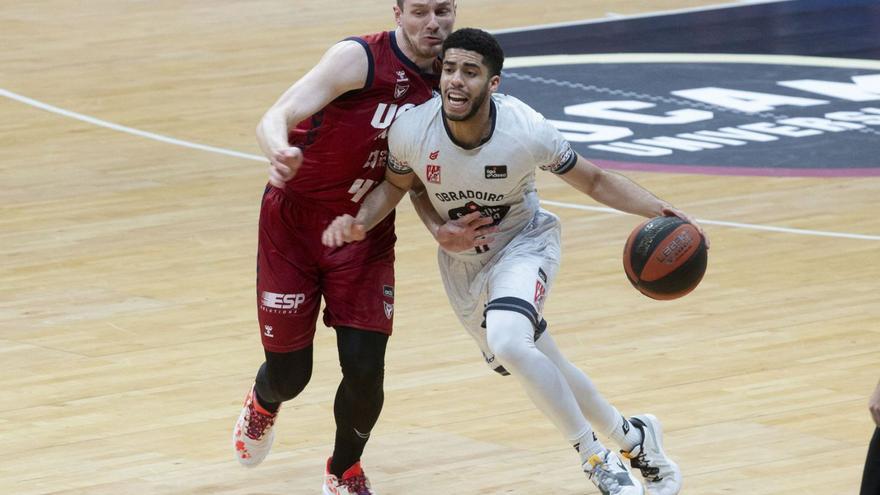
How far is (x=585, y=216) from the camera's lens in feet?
37.2

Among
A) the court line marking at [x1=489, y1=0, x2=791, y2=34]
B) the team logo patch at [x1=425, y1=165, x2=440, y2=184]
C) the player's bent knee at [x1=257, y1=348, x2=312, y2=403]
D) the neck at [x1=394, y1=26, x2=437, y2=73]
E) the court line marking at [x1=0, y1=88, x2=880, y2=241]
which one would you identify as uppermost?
the neck at [x1=394, y1=26, x2=437, y2=73]

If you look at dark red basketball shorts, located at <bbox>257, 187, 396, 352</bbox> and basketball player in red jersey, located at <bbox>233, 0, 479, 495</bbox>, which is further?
dark red basketball shorts, located at <bbox>257, 187, 396, 352</bbox>

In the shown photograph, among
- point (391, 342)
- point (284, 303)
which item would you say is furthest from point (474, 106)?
point (391, 342)

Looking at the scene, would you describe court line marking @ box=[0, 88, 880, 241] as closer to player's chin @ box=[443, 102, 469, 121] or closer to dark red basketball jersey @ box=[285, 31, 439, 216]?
dark red basketball jersey @ box=[285, 31, 439, 216]

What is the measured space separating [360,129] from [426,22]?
1.51 ft

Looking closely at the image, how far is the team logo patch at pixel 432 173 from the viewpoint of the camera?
6098 millimetres

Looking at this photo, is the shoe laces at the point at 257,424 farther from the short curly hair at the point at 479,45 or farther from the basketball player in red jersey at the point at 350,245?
the short curly hair at the point at 479,45

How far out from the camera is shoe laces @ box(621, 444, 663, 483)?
20.5ft

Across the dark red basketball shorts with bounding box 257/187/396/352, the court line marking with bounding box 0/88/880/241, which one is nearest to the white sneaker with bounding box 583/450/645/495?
the dark red basketball shorts with bounding box 257/187/396/352

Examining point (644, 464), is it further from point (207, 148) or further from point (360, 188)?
point (207, 148)

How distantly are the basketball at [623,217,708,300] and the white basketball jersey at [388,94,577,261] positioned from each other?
0.39m

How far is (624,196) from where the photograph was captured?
620cm

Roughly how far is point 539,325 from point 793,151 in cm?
685

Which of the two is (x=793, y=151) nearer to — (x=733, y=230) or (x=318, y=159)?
(x=733, y=230)
